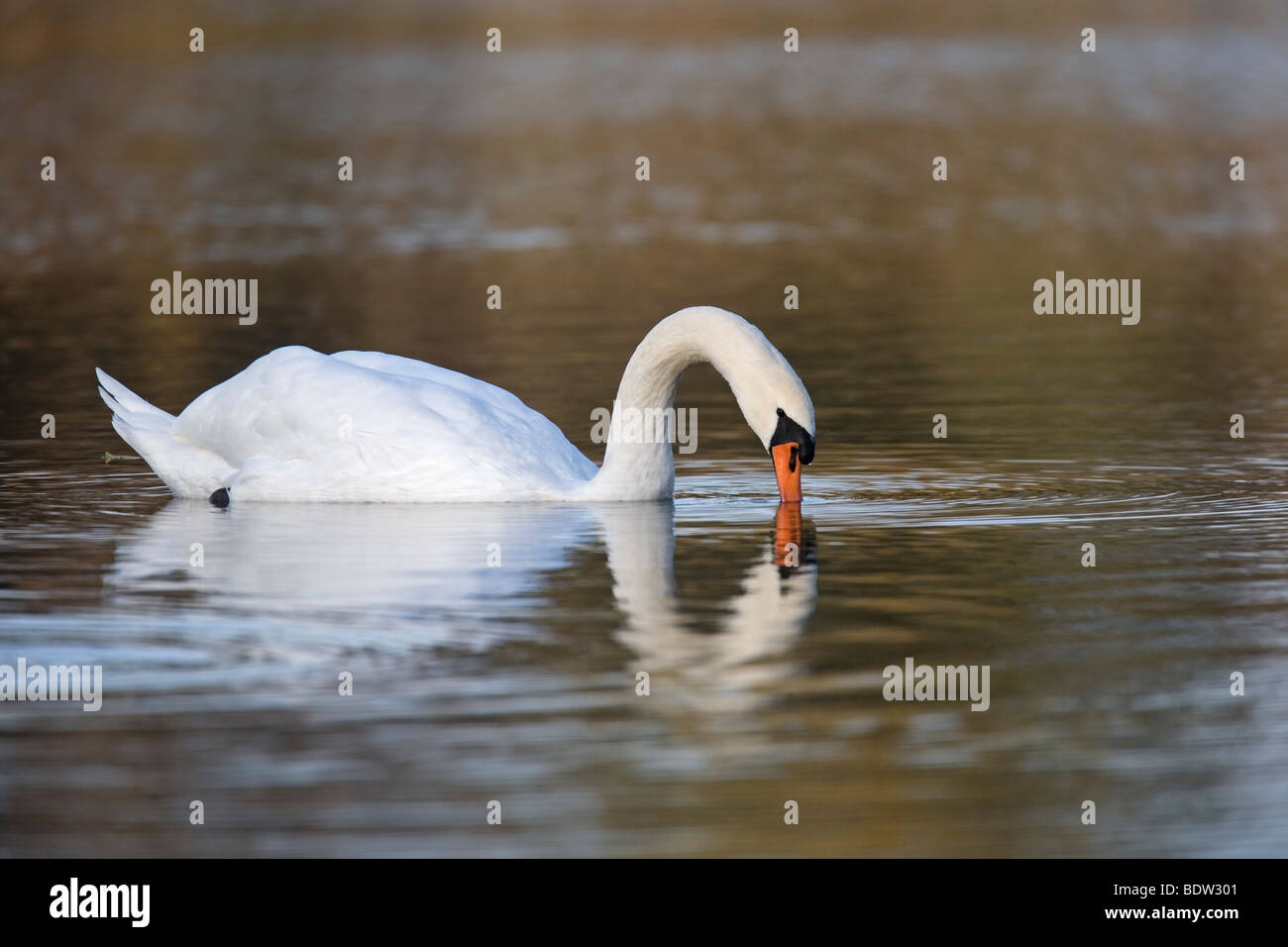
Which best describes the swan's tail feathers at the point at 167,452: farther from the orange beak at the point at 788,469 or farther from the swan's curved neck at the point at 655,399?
the orange beak at the point at 788,469

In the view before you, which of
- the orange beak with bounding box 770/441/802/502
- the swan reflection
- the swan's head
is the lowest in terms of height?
the swan reflection

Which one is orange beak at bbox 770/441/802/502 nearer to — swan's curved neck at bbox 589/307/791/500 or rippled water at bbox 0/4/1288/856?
rippled water at bbox 0/4/1288/856

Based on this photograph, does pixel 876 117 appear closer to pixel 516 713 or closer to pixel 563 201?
pixel 563 201

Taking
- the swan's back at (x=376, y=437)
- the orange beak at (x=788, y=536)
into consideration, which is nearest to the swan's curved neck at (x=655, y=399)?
the swan's back at (x=376, y=437)

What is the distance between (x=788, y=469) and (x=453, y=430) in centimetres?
186

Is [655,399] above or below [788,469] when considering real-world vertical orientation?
above

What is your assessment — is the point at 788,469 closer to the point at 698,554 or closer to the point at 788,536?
the point at 788,536

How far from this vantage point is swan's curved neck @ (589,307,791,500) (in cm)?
1305

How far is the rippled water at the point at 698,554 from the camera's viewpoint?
7.57m

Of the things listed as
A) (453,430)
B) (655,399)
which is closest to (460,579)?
(453,430)

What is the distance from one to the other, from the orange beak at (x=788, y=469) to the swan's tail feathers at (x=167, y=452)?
333 cm

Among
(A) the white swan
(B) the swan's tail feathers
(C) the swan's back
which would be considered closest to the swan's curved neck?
(A) the white swan

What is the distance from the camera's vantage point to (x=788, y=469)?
506 inches

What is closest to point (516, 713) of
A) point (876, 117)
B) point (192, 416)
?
point (192, 416)
